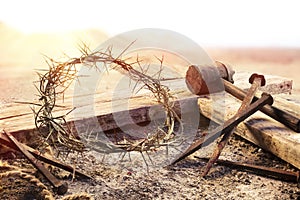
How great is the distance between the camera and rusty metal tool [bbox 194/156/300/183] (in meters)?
1.57

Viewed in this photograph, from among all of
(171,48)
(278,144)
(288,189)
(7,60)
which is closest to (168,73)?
(171,48)

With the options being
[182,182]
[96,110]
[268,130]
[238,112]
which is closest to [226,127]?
[238,112]

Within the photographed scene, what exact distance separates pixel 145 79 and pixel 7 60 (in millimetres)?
2678

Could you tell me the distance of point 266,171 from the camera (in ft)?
5.30

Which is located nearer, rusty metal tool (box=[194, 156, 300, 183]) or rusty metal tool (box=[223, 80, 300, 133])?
rusty metal tool (box=[194, 156, 300, 183])

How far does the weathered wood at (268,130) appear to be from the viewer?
1.66 meters

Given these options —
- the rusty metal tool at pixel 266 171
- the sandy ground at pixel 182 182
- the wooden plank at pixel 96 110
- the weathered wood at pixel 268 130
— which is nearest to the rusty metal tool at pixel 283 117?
the weathered wood at pixel 268 130

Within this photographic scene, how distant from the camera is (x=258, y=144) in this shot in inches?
72.7

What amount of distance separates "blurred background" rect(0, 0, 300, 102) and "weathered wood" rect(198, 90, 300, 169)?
283 millimetres

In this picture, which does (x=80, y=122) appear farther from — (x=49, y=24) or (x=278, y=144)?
(x=49, y=24)

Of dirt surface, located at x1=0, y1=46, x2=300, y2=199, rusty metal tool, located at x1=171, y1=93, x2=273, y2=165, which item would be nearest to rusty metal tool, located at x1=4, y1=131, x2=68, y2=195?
dirt surface, located at x1=0, y1=46, x2=300, y2=199

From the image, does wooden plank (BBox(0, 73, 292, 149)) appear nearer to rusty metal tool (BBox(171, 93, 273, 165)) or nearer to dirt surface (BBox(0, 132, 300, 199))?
dirt surface (BBox(0, 132, 300, 199))

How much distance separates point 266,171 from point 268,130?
25cm

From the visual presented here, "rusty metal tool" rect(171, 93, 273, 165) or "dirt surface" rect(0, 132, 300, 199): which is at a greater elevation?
"rusty metal tool" rect(171, 93, 273, 165)
